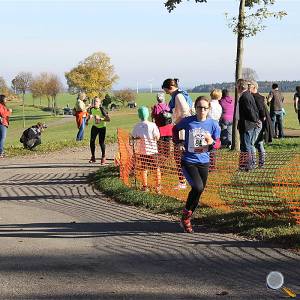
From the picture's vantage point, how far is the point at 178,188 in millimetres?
10164

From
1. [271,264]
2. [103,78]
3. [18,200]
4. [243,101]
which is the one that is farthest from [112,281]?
[103,78]

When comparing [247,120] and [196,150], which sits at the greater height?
[247,120]

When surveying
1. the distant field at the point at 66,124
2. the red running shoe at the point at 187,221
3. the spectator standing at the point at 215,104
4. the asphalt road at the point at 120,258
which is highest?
the spectator standing at the point at 215,104

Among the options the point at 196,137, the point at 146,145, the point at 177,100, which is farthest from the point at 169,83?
the point at 196,137

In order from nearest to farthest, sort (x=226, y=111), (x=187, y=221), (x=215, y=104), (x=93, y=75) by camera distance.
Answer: (x=187, y=221), (x=215, y=104), (x=226, y=111), (x=93, y=75)

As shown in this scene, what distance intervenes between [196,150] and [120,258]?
1959mm

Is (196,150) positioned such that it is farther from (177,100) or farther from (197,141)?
(177,100)

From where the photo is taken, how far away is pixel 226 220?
794 cm

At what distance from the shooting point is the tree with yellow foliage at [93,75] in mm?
89938

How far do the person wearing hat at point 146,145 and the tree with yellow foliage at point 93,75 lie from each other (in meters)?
79.1

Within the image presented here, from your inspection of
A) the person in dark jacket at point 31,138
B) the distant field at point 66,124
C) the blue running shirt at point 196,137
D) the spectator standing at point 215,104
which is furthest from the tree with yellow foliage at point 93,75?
the blue running shirt at point 196,137

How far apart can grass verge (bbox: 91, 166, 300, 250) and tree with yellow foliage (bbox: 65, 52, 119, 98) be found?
261 feet

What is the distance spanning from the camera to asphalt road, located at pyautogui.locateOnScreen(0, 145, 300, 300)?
5.23m

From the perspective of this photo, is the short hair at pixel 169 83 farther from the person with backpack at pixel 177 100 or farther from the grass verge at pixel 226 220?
the grass verge at pixel 226 220
